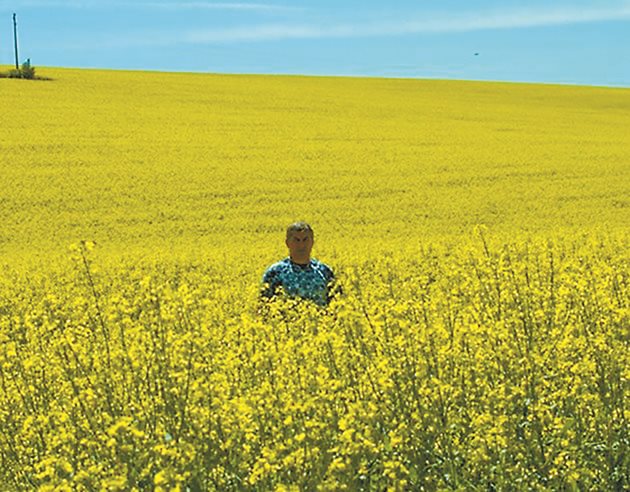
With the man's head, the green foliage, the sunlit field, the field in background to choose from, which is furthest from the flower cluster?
the green foliage

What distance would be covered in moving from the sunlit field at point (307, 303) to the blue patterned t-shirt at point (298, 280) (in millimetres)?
234

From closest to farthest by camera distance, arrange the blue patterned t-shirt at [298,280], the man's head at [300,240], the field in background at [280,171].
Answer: the man's head at [300,240] → the blue patterned t-shirt at [298,280] → the field in background at [280,171]

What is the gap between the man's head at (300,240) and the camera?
7199 millimetres

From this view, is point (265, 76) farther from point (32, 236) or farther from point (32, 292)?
point (32, 292)

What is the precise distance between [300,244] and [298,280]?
305 millimetres

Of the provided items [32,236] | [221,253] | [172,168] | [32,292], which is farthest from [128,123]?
[32,292]

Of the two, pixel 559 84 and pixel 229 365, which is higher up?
pixel 559 84

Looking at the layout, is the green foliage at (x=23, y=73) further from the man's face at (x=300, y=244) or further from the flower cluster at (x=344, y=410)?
the flower cluster at (x=344, y=410)

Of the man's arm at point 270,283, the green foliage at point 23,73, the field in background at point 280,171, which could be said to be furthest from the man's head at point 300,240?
the green foliage at point 23,73

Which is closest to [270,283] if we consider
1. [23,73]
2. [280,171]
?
[280,171]

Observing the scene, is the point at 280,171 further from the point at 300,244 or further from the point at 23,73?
the point at 23,73

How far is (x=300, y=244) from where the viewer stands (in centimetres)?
728

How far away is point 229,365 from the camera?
189 inches

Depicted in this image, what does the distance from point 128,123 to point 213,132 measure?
→ 346 cm
